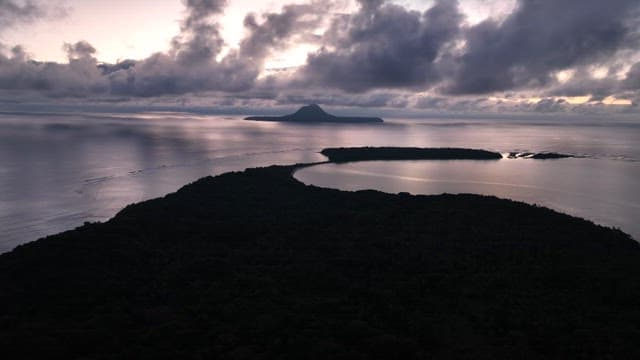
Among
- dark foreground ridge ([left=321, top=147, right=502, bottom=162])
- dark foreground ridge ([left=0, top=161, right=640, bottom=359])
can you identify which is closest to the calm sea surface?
dark foreground ridge ([left=321, top=147, right=502, bottom=162])

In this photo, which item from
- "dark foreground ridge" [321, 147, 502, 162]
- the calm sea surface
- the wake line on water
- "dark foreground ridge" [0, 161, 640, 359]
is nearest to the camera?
"dark foreground ridge" [0, 161, 640, 359]

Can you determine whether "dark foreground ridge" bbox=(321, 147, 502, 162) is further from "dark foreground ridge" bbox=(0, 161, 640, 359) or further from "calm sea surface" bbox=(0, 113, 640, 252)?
"dark foreground ridge" bbox=(0, 161, 640, 359)

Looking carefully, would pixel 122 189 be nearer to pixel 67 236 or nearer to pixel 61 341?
pixel 67 236

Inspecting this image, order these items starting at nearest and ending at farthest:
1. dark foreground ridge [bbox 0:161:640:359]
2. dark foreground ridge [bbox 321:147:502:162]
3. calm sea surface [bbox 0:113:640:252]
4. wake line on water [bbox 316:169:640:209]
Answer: dark foreground ridge [bbox 0:161:640:359] < calm sea surface [bbox 0:113:640:252] < wake line on water [bbox 316:169:640:209] < dark foreground ridge [bbox 321:147:502:162]

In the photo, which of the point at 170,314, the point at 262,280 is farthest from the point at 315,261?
the point at 170,314

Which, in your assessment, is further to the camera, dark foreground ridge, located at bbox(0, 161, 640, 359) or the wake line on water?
the wake line on water

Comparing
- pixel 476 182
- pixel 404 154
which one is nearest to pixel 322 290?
pixel 476 182

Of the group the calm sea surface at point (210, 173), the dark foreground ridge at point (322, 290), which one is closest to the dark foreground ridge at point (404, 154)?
the calm sea surface at point (210, 173)

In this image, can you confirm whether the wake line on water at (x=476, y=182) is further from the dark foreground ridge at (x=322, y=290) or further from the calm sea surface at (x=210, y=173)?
the dark foreground ridge at (x=322, y=290)
